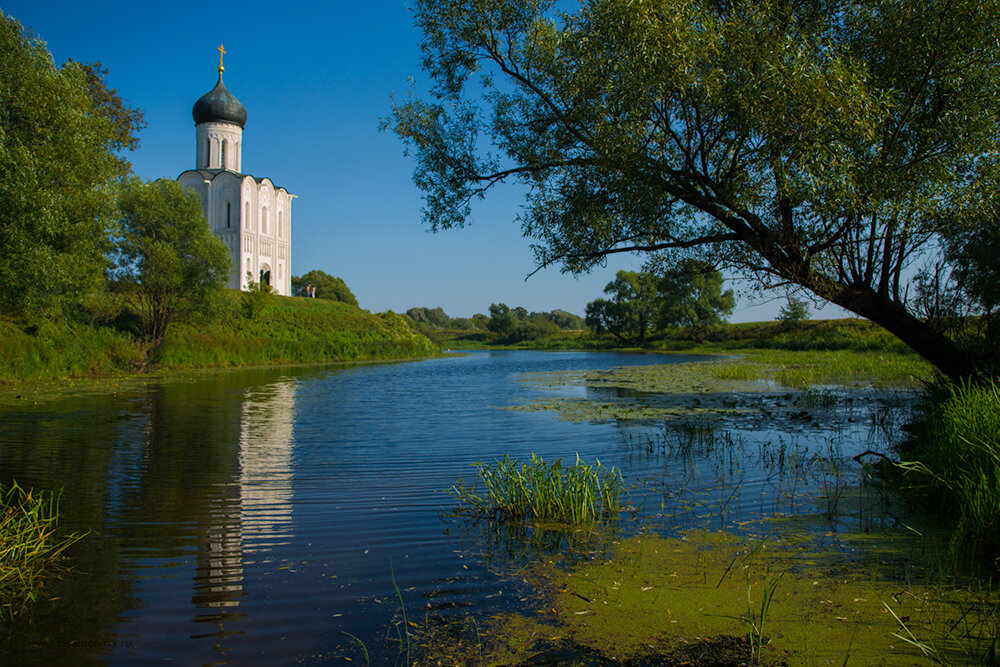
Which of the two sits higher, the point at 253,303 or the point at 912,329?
the point at 253,303

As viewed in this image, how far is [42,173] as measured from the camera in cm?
1424

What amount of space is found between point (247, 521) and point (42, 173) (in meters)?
12.5

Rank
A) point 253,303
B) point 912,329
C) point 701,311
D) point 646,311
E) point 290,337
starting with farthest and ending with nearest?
point 646,311 < point 701,311 < point 290,337 < point 253,303 < point 912,329

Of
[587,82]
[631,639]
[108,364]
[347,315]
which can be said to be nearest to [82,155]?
[108,364]

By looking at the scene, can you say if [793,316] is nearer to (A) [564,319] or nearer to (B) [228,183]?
(B) [228,183]

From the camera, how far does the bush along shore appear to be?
65.8ft

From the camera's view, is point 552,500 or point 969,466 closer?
point 969,466

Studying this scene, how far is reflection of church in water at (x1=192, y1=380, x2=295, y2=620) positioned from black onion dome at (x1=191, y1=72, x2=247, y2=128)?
45.4m

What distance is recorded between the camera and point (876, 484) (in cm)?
735

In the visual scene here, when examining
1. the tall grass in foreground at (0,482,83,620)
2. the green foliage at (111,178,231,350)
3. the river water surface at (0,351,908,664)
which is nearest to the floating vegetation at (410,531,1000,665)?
the river water surface at (0,351,908,664)

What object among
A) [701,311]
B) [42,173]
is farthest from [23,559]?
[701,311]

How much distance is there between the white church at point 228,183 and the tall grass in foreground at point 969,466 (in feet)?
160

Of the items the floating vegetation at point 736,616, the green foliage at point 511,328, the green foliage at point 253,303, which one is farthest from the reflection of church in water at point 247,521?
the green foliage at point 511,328

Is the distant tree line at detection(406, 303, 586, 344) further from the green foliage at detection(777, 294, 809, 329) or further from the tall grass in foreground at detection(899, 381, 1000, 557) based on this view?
the tall grass in foreground at detection(899, 381, 1000, 557)
